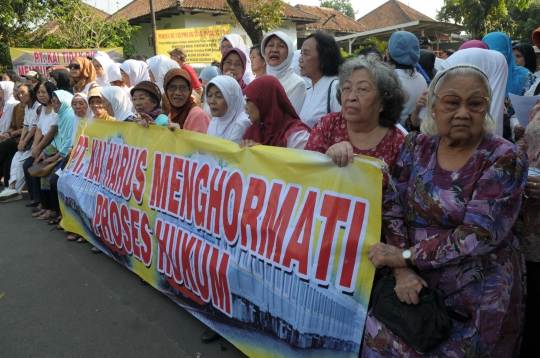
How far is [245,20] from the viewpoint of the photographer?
11984mm

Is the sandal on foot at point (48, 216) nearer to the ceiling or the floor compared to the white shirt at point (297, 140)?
nearer to the floor

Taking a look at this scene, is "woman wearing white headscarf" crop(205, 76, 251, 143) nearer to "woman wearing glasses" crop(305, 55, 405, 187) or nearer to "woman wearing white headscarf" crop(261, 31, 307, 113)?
"woman wearing white headscarf" crop(261, 31, 307, 113)

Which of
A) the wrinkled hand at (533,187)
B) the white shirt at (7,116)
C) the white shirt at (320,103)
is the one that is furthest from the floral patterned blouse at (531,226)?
the white shirt at (7,116)

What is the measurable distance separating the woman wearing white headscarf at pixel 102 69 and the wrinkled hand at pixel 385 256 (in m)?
6.22

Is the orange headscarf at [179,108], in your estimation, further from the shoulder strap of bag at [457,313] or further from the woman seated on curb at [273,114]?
the shoulder strap of bag at [457,313]

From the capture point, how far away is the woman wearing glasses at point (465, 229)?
1.69 meters

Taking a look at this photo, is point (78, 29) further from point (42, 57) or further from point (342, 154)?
point (342, 154)

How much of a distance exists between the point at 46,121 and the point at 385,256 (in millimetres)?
5986

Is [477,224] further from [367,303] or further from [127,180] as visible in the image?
[127,180]

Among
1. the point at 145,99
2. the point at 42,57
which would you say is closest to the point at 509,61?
the point at 145,99

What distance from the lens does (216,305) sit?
2.82 meters

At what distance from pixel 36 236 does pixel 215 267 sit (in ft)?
11.6

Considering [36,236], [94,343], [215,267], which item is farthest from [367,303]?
[36,236]

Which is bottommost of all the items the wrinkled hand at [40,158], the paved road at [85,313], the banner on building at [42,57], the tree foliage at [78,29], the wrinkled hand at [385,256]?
the paved road at [85,313]
